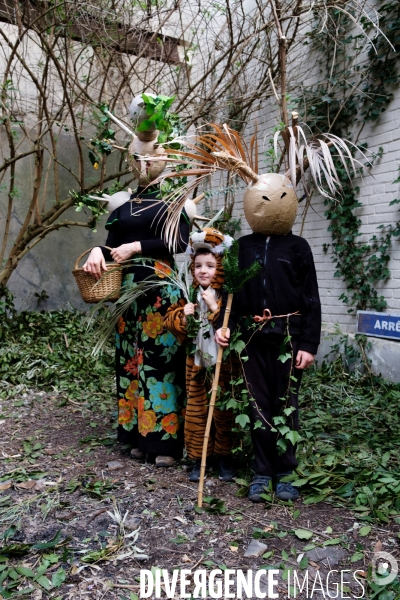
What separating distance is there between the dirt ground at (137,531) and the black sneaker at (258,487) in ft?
0.14

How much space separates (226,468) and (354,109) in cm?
386

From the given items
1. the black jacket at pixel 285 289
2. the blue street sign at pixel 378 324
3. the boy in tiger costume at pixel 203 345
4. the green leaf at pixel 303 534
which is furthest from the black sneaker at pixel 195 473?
the blue street sign at pixel 378 324

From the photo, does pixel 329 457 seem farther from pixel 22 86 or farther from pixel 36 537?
pixel 22 86

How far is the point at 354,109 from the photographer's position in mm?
5457

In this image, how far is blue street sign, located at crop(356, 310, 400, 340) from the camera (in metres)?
4.94

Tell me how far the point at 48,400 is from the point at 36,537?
8.68 ft

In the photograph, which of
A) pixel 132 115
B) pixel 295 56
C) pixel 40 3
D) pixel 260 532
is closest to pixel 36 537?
pixel 260 532

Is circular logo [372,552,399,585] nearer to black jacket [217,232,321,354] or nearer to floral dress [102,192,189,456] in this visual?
black jacket [217,232,321,354]

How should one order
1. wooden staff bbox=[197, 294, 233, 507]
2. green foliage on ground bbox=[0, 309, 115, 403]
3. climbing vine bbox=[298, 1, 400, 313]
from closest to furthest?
1. wooden staff bbox=[197, 294, 233, 507]
2. climbing vine bbox=[298, 1, 400, 313]
3. green foliage on ground bbox=[0, 309, 115, 403]

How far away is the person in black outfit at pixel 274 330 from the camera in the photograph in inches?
112

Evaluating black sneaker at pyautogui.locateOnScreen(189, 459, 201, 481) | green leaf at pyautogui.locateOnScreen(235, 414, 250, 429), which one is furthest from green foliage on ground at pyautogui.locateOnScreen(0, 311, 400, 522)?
black sneaker at pyautogui.locateOnScreen(189, 459, 201, 481)

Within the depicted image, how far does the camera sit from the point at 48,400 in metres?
5.05

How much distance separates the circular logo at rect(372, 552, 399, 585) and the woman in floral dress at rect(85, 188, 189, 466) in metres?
1.38

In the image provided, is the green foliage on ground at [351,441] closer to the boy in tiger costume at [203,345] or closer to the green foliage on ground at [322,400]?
the green foliage on ground at [322,400]
